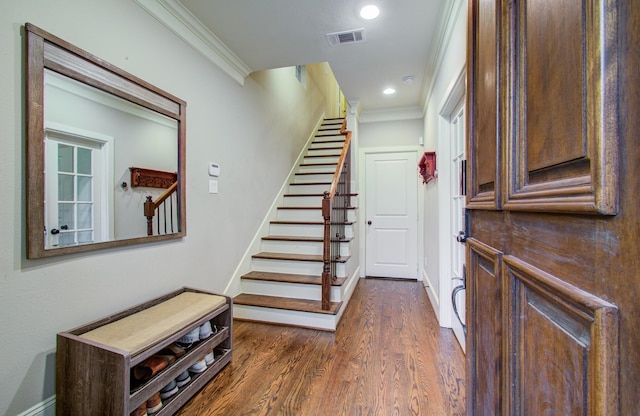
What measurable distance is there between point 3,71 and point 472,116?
187 cm

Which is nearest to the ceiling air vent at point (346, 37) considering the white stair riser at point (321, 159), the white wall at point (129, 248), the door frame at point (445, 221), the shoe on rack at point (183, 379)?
the door frame at point (445, 221)

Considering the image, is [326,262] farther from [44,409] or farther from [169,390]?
[44,409]

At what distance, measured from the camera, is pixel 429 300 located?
3141 mm

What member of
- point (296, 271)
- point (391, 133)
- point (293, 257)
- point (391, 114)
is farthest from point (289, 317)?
point (391, 114)

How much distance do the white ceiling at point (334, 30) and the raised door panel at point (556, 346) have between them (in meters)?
1.98

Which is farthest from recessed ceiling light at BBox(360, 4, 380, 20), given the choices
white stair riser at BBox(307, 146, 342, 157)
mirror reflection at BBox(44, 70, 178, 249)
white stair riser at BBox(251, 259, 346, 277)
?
white stair riser at BBox(307, 146, 342, 157)

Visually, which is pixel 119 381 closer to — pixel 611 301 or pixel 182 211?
pixel 182 211

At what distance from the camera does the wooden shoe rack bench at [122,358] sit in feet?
3.82

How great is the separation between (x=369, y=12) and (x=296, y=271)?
7.71ft

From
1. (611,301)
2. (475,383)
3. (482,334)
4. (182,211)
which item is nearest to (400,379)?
(475,383)

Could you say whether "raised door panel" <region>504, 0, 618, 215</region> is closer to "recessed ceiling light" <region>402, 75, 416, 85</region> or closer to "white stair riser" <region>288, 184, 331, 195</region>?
"recessed ceiling light" <region>402, 75, 416, 85</region>

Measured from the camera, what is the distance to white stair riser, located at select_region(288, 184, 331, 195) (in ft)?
12.9

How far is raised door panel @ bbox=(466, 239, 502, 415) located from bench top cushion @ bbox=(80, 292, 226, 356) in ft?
4.50

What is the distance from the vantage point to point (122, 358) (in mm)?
1144
